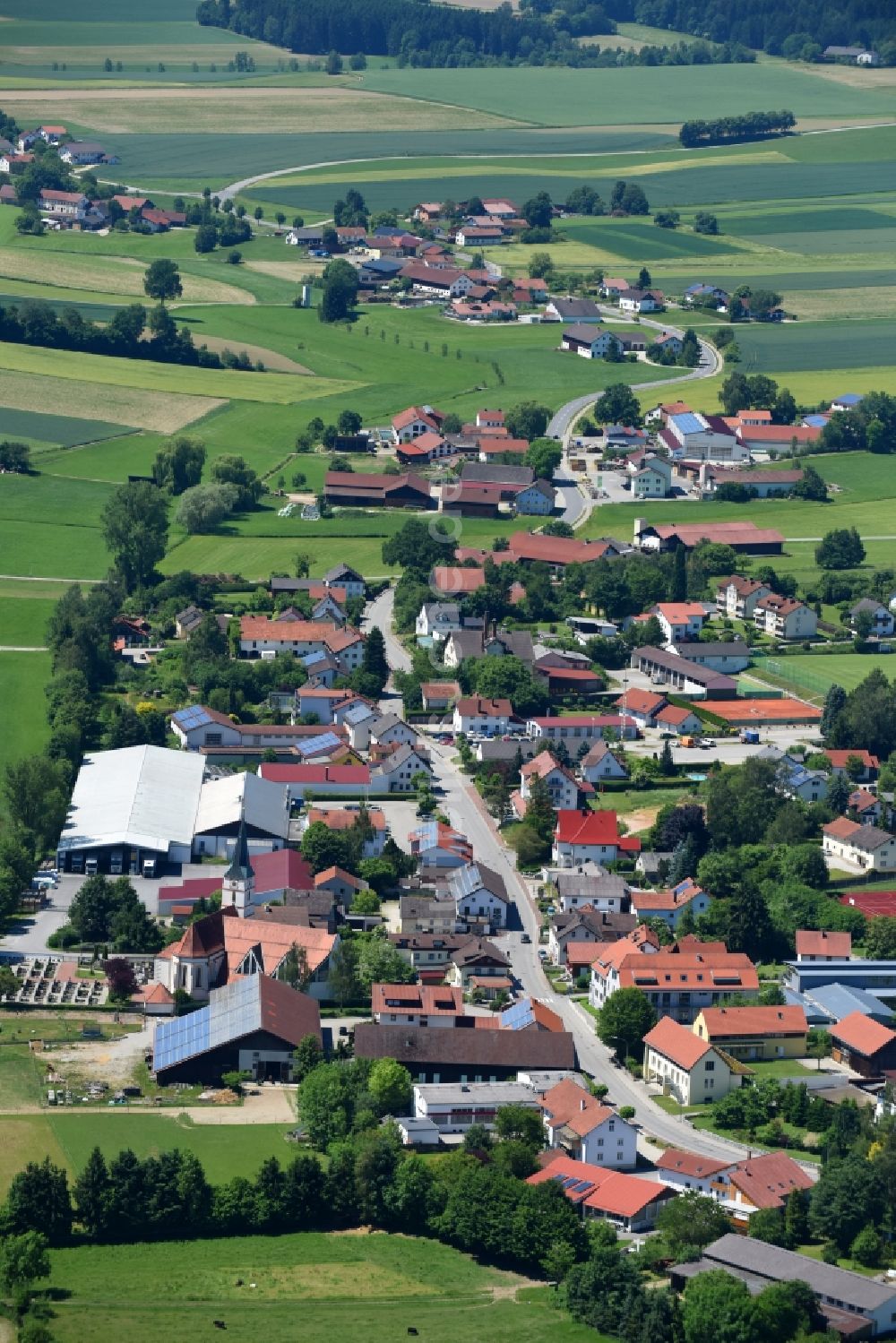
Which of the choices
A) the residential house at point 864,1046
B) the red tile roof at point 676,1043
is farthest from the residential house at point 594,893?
the residential house at point 864,1046

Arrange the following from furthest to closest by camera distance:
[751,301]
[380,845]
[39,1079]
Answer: [751,301] → [380,845] → [39,1079]

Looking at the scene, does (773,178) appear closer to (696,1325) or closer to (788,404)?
(788,404)

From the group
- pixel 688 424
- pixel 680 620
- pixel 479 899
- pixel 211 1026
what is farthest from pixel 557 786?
pixel 688 424

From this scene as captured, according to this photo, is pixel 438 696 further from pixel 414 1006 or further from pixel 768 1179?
pixel 768 1179

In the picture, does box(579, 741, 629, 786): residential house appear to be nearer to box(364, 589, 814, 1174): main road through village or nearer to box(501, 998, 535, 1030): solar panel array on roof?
box(364, 589, 814, 1174): main road through village

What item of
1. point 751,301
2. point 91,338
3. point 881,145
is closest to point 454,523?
point 91,338

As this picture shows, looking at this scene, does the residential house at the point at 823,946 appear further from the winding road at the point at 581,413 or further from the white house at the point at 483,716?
the winding road at the point at 581,413

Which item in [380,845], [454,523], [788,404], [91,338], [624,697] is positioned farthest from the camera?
[91,338]
